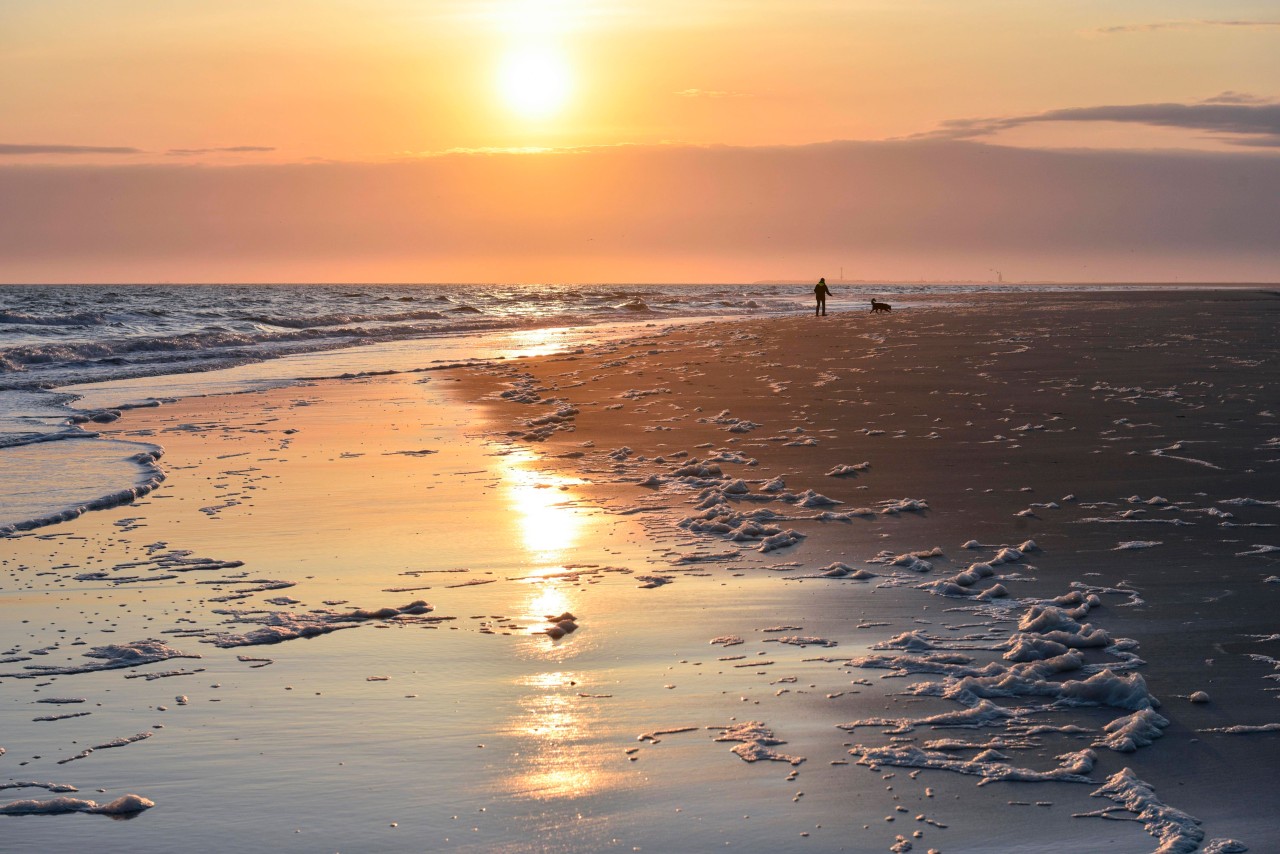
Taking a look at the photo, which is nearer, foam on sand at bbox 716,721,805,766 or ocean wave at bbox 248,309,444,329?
foam on sand at bbox 716,721,805,766

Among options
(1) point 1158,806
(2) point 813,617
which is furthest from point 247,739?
(1) point 1158,806

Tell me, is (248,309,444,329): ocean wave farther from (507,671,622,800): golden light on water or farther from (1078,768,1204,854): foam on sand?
(1078,768,1204,854): foam on sand

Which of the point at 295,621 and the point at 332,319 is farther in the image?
the point at 332,319

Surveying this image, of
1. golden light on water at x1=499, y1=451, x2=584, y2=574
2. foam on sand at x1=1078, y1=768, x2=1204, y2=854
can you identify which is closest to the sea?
golden light on water at x1=499, y1=451, x2=584, y2=574

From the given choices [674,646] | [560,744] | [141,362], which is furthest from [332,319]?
[560,744]

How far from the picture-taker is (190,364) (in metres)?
28.4

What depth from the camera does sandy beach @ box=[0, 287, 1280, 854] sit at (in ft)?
12.8

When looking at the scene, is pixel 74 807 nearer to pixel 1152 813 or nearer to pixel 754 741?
pixel 754 741

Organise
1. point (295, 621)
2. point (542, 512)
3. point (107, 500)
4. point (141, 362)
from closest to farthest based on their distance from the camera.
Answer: point (295, 621)
point (542, 512)
point (107, 500)
point (141, 362)

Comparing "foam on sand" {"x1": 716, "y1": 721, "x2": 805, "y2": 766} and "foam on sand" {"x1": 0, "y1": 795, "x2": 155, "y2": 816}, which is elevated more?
"foam on sand" {"x1": 0, "y1": 795, "x2": 155, "y2": 816}

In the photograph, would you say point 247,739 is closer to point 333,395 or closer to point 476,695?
point 476,695

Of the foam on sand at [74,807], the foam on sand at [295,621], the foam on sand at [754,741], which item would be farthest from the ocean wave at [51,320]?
the foam on sand at [754,741]

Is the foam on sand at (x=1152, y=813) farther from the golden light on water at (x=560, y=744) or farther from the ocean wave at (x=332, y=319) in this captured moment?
the ocean wave at (x=332, y=319)

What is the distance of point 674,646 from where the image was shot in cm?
571
